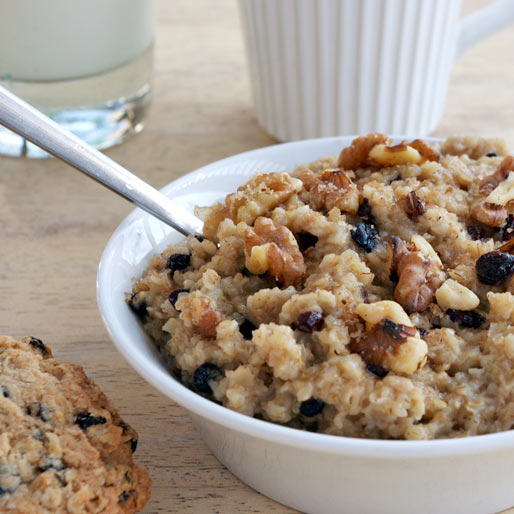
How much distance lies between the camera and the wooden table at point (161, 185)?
1.56 metres

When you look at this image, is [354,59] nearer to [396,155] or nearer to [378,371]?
[396,155]

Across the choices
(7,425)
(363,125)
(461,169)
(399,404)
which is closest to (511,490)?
(399,404)

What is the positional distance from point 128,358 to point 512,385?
0.61 meters

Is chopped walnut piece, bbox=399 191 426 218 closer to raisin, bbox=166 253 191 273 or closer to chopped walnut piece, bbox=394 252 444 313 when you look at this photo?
chopped walnut piece, bbox=394 252 444 313

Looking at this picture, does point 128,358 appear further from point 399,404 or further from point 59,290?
point 59,290

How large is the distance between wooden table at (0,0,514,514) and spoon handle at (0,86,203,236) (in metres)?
0.36

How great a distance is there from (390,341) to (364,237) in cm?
28

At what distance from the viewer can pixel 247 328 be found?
1.38 m

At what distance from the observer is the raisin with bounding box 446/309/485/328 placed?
1.36 m

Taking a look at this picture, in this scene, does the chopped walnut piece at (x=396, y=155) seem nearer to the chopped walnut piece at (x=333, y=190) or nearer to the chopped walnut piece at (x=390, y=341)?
the chopped walnut piece at (x=333, y=190)

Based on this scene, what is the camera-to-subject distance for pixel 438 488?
1300 millimetres

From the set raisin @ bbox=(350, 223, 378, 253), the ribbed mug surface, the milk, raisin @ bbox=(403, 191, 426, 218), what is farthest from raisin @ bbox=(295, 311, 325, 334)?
the milk

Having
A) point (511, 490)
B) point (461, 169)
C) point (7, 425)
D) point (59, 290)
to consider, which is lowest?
point (59, 290)

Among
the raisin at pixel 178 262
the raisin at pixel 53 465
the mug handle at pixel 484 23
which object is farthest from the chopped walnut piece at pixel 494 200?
the mug handle at pixel 484 23
